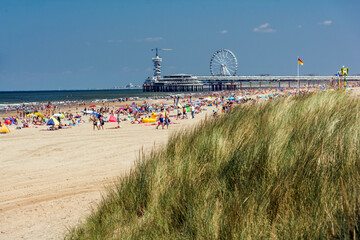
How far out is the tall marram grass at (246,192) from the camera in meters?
2.16

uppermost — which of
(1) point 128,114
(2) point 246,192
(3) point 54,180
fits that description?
(2) point 246,192

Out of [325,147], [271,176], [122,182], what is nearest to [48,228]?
[122,182]

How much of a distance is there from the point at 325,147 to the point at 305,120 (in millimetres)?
1478

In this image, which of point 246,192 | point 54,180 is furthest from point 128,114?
point 246,192

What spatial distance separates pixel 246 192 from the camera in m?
2.72

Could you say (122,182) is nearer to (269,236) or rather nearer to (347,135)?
(269,236)

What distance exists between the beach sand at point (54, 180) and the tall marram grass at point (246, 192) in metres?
0.82

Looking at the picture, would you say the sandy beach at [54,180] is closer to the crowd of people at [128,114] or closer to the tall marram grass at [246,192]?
the tall marram grass at [246,192]

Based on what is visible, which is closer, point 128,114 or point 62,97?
point 128,114

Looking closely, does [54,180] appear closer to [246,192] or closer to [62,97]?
[246,192]

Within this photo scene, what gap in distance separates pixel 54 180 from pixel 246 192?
5.06 metres

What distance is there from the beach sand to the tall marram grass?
0.82m

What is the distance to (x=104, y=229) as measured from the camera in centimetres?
306

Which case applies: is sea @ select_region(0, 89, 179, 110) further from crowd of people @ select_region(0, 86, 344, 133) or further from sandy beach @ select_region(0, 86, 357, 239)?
sandy beach @ select_region(0, 86, 357, 239)
